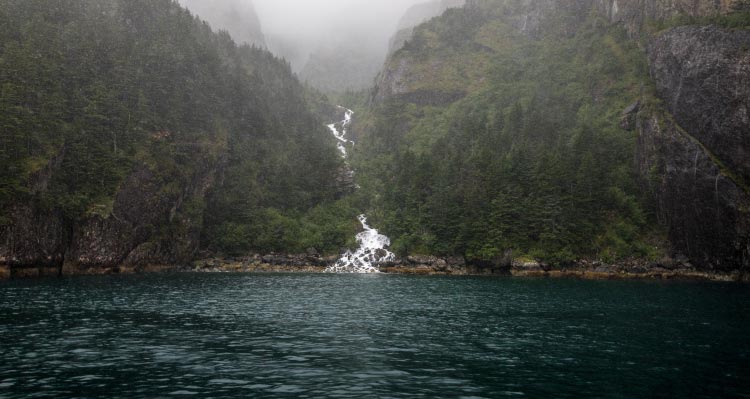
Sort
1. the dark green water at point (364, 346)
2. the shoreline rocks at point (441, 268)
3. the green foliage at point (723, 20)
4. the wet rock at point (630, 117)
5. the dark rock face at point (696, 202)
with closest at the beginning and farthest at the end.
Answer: the dark green water at point (364, 346) → the shoreline rocks at point (441, 268) → the dark rock face at point (696, 202) → the green foliage at point (723, 20) → the wet rock at point (630, 117)

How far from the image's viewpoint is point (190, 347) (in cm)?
2598

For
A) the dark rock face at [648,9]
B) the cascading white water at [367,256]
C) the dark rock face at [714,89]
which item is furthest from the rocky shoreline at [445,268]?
the dark rock face at [648,9]

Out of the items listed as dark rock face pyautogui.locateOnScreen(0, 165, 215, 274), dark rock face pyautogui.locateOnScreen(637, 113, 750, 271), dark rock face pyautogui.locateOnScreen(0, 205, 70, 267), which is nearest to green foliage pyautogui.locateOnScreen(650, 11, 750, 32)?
dark rock face pyautogui.locateOnScreen(637, 113, 750, 271)

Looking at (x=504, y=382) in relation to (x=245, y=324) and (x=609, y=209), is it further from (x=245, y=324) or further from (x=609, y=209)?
(x=609, y=209)

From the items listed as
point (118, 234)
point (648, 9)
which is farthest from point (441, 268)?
point (648, 9)

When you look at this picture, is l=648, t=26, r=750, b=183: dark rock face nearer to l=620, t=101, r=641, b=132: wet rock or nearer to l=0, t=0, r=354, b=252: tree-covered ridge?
l=620, t=101, r=641, b=132: wet rock

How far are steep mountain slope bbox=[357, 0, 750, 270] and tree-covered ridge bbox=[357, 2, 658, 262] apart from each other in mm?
390

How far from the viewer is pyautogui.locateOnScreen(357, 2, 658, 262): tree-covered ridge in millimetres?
94375

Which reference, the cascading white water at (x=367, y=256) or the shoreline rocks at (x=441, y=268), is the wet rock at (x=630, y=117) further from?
the cascading white water at (x=367, y=256)

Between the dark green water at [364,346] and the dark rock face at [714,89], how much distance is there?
4202 centimetres

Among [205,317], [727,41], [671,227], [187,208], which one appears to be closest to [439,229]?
[671,227]

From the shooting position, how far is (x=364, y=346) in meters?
27.1

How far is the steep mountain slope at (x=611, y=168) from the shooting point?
81.9 meters

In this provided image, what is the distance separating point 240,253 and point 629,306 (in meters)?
82.1
